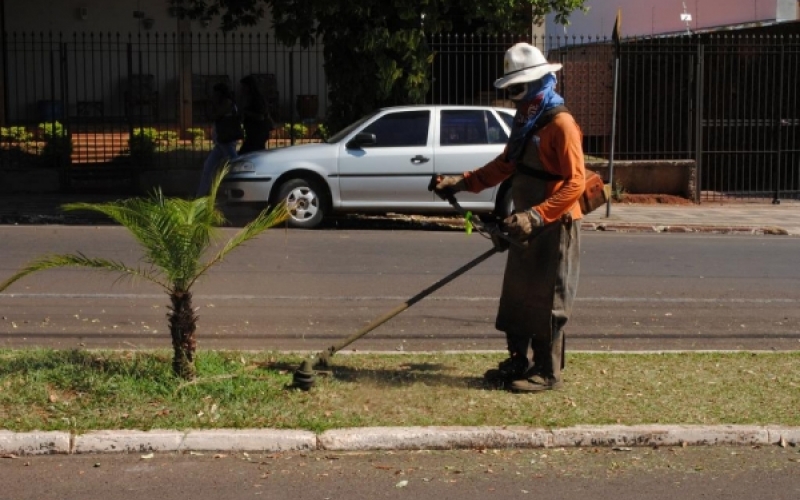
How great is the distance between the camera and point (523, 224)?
6.09m

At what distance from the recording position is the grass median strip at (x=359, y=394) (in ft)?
19.7

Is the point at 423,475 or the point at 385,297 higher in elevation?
the point at 385,297

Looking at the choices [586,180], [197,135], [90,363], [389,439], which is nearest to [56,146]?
[197,135]

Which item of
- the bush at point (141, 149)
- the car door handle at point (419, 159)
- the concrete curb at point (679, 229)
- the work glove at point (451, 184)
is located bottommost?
the concrete curb at point (679, 229)

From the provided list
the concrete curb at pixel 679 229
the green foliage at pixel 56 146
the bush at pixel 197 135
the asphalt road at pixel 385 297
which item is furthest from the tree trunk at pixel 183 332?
the bush at pixel 197 135

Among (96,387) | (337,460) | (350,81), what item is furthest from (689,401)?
(350,81)

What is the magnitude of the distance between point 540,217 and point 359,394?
146cm

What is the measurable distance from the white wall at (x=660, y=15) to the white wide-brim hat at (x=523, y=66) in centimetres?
2011

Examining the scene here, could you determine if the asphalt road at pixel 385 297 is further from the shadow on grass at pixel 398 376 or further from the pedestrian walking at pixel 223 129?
the pedestrian walking at pixel 223 129

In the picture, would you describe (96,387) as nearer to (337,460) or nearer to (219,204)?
(337,460)

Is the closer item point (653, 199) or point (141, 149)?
point (141, 149)

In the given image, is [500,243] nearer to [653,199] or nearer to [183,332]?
[183,332]

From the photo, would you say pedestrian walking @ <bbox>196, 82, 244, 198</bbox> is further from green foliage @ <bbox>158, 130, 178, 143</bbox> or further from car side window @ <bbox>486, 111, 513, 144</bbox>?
green foliage @ <bbox>158, 130, 178, 143</bbox>

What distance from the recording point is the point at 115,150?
69.2 ft
